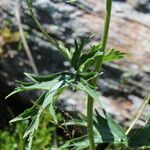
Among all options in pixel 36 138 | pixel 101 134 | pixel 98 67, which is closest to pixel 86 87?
pixel 98 67

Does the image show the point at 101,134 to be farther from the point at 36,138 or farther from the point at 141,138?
the point at 36,138

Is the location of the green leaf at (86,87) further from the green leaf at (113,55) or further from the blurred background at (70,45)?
the blurred background at (70,45)

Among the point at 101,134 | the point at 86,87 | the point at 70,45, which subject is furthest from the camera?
the point at 70,45

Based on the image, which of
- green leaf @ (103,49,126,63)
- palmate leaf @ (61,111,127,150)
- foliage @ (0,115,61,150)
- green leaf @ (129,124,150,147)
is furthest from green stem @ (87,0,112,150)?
foliage @ (0,115,61,150)

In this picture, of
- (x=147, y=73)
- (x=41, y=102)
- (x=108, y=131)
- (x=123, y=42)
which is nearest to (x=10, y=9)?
(x=123, y=42)

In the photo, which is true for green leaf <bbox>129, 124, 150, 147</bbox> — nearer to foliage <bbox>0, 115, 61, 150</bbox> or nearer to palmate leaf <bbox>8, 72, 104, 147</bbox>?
palmate leaf <bbox>8, 72, 104, 147</bbox>

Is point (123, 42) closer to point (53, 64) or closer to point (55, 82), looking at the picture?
point (53, 64)
